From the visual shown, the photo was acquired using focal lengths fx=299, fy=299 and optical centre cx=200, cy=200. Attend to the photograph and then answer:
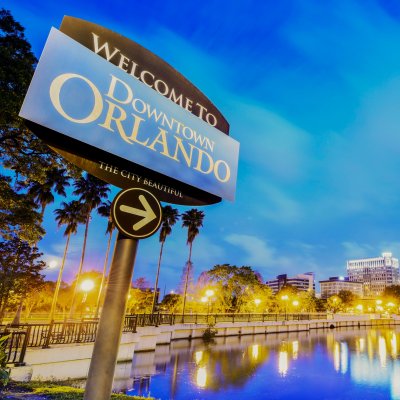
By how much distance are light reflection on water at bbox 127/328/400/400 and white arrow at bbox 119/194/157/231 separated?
13983 mm

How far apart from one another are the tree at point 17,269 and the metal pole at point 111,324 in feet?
54.7

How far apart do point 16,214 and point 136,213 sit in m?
11.5

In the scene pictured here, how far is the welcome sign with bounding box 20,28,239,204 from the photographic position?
8.06 ft

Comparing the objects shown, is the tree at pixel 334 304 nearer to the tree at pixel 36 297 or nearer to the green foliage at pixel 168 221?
the green foliage at pixel 168 221

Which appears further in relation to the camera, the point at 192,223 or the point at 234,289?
the point at 234,289

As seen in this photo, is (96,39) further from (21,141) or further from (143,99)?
(21,141)

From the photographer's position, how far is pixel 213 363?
71.3 ft

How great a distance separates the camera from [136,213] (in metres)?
2.95

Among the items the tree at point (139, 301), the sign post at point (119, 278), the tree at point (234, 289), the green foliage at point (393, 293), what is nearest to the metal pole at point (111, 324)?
the sign post at point (119, 278)

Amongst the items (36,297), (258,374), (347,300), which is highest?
(347,300)

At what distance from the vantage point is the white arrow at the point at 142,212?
2902 millimetres

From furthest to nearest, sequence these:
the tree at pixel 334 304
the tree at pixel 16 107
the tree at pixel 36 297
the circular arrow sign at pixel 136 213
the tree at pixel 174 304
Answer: the tree at pixel 334 304 → the tree at pixel 174 304 → the tree at pixel 36 297 → the tree at pixel 16 107 → the circular arrow sign at pixel 136 213

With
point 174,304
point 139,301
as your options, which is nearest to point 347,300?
point 174,304

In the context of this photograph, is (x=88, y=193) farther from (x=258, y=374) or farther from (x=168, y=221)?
(x=258, y=374)
